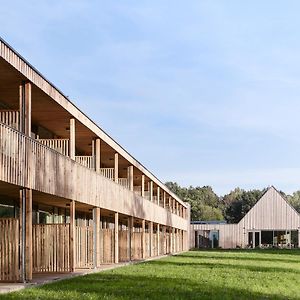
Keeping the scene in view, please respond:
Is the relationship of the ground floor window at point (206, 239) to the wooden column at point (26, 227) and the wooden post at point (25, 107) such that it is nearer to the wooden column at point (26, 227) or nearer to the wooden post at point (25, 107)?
the wooden column at point (26, 227)

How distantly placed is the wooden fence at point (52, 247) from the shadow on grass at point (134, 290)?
128 inches

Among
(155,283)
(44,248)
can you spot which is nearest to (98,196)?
(44,248)

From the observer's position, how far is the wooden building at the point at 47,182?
63.2ft

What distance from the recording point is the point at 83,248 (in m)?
30.7

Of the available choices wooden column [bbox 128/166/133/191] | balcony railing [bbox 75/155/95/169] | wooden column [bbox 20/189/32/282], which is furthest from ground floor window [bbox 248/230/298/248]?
wooden column [bbox 20/189/32/282]

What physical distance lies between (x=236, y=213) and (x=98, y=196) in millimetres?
93087

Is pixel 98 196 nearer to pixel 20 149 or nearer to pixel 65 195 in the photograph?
pixel 65 195

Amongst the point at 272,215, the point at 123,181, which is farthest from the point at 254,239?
the point at 123,181

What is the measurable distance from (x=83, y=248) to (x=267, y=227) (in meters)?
53.8

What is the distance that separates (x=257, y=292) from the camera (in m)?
18.0

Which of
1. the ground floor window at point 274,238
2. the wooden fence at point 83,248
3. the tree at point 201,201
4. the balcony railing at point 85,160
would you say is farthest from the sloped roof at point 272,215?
the wooden fence at point 83,248

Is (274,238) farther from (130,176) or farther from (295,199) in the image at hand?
(295,199)

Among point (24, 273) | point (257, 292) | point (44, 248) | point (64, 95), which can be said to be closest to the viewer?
→ point (257, 292)

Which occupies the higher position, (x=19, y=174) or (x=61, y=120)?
(x=61, y=120)
